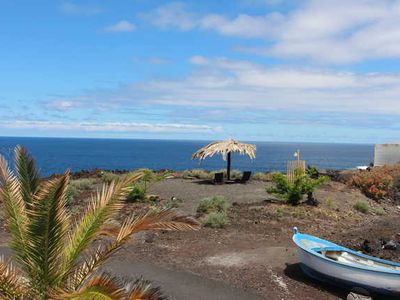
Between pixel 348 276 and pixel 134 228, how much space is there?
17.5 ft

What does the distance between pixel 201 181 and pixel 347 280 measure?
1620 cm

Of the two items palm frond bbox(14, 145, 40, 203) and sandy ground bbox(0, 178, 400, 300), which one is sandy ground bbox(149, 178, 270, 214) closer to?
sandy ground bbox(0, 178, 400, 300)

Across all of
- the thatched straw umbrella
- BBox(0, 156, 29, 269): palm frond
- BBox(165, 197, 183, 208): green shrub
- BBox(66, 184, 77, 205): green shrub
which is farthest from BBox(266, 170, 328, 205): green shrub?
BBox(0, 156, 29, 269): palm frond

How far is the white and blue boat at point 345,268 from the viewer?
9.42 metres

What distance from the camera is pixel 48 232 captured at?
591cm

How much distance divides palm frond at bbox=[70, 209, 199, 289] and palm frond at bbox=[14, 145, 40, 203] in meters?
1.41

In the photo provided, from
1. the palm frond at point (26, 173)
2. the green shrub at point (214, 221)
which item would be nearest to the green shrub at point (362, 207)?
the green shrub at point (214, 221)

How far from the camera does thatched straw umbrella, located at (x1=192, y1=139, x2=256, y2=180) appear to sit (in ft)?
83.0

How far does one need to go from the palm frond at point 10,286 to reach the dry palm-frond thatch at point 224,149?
740 inches

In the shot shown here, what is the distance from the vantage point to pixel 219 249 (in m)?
12.6

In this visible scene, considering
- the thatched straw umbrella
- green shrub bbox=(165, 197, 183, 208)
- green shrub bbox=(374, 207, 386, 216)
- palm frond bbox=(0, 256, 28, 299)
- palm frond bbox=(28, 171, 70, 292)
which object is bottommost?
green shrub bbox=(374, 207, 386, 216)

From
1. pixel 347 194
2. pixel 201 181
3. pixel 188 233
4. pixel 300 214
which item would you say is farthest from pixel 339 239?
pixel 201 181

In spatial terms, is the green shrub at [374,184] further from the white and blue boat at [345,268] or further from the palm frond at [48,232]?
the palm frond at [48,232]

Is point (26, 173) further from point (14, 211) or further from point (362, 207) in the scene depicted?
point (362, 207)
